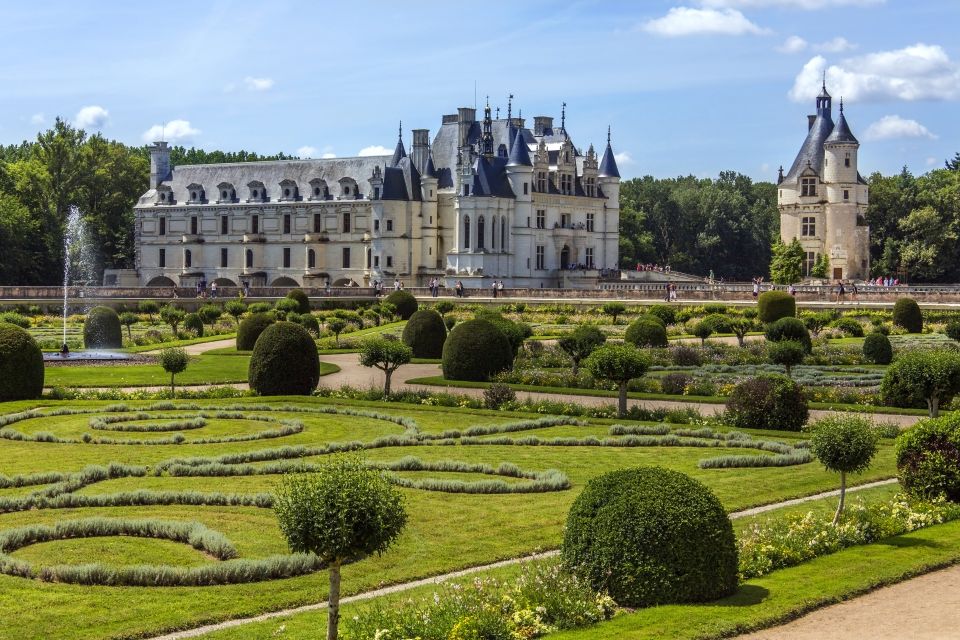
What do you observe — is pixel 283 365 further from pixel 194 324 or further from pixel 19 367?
pixel 194 324

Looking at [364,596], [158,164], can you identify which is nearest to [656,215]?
[158,164]

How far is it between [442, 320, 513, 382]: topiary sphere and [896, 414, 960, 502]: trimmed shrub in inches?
679

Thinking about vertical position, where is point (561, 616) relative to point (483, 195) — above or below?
below

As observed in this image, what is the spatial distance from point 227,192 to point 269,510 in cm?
8220

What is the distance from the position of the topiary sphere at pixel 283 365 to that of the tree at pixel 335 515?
19588 mm

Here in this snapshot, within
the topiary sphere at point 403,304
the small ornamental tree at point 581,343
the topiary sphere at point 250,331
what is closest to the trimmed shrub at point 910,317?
the small ornamental tree at point 581,343

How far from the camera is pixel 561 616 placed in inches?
478

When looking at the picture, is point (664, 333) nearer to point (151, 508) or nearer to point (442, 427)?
point (442, 427)

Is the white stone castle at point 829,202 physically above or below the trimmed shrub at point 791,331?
above

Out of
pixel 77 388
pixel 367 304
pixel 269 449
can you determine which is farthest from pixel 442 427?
pixel 367 304

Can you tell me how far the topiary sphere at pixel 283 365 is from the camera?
1212 inches

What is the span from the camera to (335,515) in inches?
438

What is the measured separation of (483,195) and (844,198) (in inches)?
902

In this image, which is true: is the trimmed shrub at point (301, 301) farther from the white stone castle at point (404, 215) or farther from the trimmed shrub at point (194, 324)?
the white stone castle at point (404, 215)
